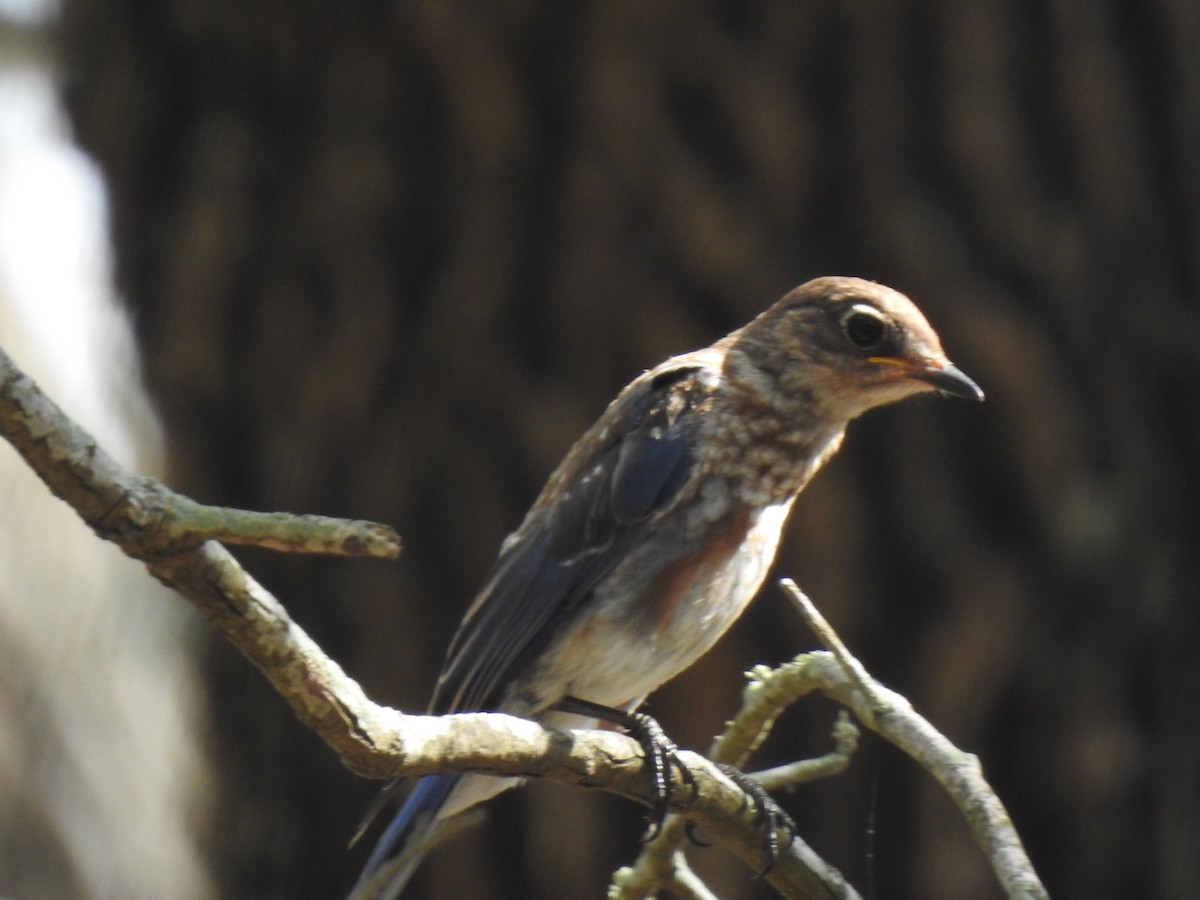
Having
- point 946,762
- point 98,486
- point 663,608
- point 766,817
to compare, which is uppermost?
point 98,486

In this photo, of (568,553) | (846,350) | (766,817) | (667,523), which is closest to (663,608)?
(667,523)

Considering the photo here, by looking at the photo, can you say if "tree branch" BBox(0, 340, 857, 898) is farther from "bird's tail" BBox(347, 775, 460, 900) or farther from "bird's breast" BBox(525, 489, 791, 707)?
"bird's tail" BBox(347, 775, 460, 900)

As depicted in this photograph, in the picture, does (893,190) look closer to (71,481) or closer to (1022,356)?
(1022,356)

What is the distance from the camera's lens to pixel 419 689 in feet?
14.8

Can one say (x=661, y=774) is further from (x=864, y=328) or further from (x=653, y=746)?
(x=864, y=328)

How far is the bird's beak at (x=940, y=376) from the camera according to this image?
337 cm

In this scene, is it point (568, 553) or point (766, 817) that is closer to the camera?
point (766, 817)

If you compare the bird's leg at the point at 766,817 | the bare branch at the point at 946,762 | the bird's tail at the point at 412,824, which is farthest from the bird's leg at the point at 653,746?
the bare branch at the point at 946,762

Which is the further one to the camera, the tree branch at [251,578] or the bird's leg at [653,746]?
the bird's leg at [653,746]

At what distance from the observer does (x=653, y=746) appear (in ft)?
10.0

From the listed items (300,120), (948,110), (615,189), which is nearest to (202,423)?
(300,120)

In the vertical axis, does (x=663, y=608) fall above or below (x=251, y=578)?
below

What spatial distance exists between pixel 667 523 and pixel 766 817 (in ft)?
2.20

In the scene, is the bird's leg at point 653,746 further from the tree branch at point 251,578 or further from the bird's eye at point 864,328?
the bird's eye at point 864,328
